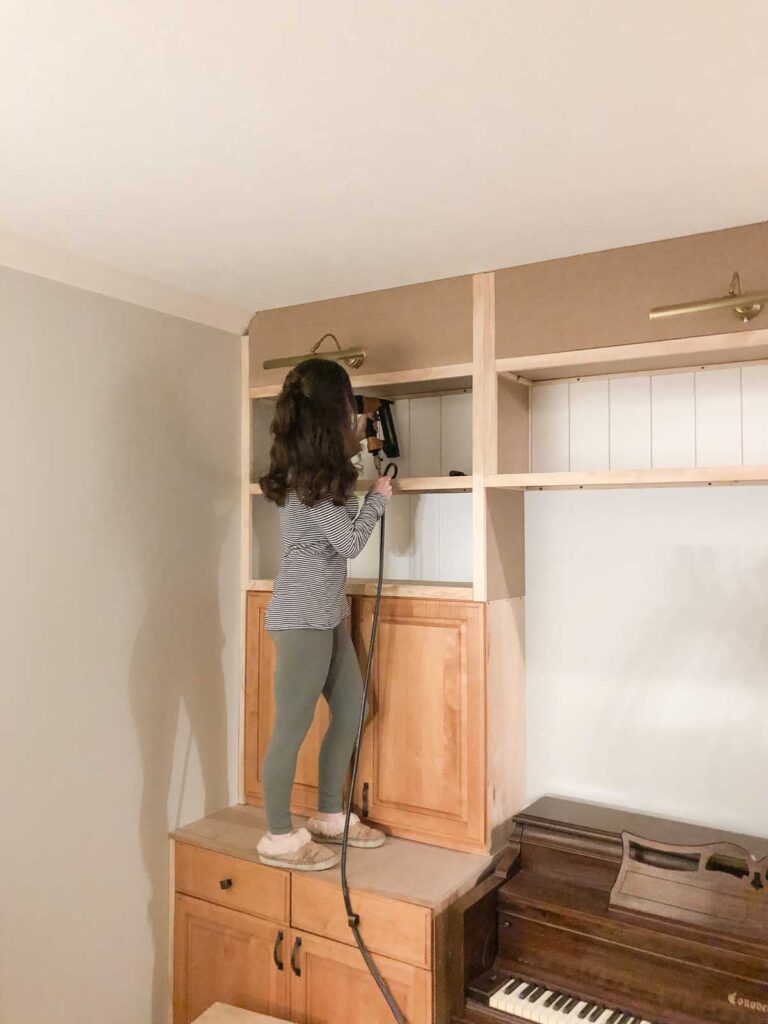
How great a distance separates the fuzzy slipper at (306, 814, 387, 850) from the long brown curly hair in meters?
0.96

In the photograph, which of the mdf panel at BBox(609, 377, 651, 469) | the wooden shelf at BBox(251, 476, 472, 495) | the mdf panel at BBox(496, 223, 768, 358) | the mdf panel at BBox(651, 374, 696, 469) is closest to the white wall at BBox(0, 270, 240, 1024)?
the wooden shelf at BBox(251, 476, 472, 495)

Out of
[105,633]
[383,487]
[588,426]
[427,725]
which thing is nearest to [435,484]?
[383,487]

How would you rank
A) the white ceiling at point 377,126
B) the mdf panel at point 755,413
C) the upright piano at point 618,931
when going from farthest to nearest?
the mdf panel at point 755,413 → the upright piano at point 618,931 → the white ceiling at point 377,126

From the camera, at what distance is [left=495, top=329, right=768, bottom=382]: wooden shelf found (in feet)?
6.63

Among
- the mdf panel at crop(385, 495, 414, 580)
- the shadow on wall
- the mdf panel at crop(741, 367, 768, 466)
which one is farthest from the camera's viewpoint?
the mdf panel at crop(385, 495, 414, 580)

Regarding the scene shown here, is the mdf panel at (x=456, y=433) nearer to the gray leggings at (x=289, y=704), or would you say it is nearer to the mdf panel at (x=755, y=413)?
the gray leggings at (x=289, y=704)

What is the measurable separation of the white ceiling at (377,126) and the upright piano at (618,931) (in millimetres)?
1539

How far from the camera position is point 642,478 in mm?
2104

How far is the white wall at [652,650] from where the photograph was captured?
89.6 inches

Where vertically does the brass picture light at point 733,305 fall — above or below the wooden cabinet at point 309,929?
above

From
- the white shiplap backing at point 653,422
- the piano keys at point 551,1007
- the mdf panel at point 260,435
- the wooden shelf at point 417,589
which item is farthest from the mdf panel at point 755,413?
the mdf panel at point 260,435

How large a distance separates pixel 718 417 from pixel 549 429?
0.50 meters

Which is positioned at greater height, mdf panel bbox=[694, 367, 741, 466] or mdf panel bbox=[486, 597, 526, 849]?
mdf panel bbox=[694, 367, 741, 466]

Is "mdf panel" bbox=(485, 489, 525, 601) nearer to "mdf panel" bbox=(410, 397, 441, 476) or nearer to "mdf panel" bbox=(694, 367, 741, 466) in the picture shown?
"mdf panel" bbox=(410, 397, 441, 476)
